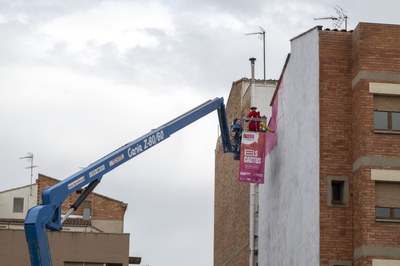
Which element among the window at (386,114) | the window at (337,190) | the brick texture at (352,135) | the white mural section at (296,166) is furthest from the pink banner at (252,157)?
the window at (386,114)

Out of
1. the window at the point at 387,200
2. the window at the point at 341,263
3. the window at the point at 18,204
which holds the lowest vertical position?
the window at the point at 341,263

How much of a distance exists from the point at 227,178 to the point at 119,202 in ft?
28.5

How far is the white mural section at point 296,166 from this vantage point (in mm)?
40406

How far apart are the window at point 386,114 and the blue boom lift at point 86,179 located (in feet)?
29.6

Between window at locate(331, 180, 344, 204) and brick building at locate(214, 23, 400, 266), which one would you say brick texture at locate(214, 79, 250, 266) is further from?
window at locate(331, 180, 344, 204)

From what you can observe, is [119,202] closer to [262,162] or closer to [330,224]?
[262,162]

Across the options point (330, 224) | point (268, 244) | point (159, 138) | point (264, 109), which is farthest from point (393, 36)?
point (264, 109)

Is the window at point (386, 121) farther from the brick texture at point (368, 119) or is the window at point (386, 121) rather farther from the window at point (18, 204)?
the window at point (18, 204)

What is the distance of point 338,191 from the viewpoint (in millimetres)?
39656

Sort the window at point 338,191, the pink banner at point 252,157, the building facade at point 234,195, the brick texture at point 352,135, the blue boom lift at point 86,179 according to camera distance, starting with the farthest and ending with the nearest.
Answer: the building facade at point 234,195 < the pink banner at point 252,157 < the window at point 338,191 < the brick texture at point 352,135 < the blue boom lift at point 86,179

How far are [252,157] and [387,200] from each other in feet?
32.2

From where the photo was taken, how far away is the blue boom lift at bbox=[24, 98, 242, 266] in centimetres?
3556

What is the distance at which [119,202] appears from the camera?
2933 inches

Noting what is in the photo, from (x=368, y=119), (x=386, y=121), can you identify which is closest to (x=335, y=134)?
(x=368, y=119)
